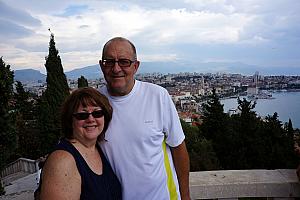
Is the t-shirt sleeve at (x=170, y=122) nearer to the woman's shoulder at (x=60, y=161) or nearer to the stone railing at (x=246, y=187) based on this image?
the stone railing at (x=246, y=187)

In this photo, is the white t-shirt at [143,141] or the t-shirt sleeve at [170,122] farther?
the t-shirt sleeve at [170,122]

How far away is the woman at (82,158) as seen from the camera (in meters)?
1.41

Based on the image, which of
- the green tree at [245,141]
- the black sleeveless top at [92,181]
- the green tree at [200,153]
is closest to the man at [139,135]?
the black sleeveless top at [92,181]

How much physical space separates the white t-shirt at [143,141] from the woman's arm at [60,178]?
0.37 meters

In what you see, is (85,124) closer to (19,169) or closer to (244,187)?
(244,187)

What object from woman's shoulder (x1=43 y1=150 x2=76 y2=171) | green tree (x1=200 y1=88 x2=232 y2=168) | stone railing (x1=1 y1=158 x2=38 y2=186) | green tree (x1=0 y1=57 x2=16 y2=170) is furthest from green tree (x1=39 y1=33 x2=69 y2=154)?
woman's shoulder (x1=43 y1=150 x2=76 y2=171)

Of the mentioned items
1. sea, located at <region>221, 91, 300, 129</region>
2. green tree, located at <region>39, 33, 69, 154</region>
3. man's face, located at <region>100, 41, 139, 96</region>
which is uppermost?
man's face, located at <region>100, 41, 139, 96</region>

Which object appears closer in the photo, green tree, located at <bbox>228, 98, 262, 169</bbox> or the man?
the man

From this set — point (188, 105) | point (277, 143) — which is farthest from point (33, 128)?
point (188, 105)

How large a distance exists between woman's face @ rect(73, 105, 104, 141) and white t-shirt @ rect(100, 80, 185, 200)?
159 millimetres

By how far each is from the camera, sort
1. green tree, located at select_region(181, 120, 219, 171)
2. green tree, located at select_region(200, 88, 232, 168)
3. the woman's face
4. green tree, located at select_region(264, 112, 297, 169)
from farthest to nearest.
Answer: green tree, located at select_region(200, 88, 232, 168) < green tree, located at select_region(264, 112, 297, 169) < green tree, located at select_region(181, 120, 219, 171) < the woman's face

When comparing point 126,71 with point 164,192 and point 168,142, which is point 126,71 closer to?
point 168,142

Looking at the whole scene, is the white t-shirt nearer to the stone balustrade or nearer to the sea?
the stone balustrade

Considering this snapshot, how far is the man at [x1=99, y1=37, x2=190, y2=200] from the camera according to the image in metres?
1.81
